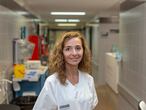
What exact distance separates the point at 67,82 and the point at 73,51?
0.21 m

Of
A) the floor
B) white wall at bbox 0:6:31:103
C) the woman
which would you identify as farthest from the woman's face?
the floor

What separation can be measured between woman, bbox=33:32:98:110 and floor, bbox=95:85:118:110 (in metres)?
4.15

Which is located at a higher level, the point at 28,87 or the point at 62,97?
the point at 62,97

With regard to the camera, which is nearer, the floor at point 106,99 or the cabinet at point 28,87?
the cabinet at point 28,87

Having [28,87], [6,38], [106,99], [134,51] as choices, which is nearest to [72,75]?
[134,51]

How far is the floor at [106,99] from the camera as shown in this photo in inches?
238

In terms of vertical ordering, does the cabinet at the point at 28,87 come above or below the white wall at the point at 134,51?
below

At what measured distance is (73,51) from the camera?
186 centimetres

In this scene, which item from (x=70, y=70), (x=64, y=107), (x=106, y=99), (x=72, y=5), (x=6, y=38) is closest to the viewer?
(x=64, y=107)

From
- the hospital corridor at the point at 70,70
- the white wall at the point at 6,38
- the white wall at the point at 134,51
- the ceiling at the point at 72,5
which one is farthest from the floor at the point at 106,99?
the white wall at the point at 6,38

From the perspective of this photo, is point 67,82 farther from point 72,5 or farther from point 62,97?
point 72,5

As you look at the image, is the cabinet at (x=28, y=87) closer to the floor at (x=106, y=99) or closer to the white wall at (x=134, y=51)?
the white wall at (x=134, y=51)

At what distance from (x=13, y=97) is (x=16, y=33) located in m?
1.34

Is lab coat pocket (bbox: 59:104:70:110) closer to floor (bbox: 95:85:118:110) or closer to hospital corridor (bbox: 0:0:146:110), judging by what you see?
hospital corridor (bbox: 0:0:146:110)
